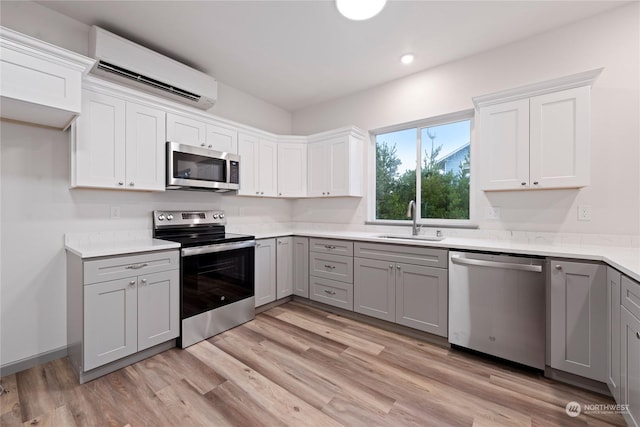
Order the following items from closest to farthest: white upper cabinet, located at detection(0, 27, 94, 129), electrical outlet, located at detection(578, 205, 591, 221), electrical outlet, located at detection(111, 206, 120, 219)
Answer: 1. white upper cabinet, located at detection(0, 27, 94, 129)
2. electrical outlet, located at detection(578, 205, 591, 221)
3. electrical outlet, located at detection(111, 206, 120, 219)

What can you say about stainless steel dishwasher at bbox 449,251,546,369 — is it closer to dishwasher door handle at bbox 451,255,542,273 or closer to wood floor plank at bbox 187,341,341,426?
dishwasher door handle at bbox 451,255,542,273

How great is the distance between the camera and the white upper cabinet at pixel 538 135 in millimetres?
2105

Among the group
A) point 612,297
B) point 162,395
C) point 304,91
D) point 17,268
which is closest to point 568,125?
point 612,297

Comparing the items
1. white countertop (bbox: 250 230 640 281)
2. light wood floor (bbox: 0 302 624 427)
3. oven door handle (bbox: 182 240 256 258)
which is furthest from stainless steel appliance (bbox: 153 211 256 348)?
white countertop (bbox: 250 230 640 281)

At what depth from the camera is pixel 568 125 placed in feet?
7.04

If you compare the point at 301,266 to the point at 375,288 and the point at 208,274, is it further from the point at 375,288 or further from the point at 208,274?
the point at 208,274

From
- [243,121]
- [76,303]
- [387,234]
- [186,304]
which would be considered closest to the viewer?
[76,303]

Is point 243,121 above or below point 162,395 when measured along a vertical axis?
above

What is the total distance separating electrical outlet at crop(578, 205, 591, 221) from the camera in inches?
90.3

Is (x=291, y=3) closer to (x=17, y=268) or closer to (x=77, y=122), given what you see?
(x=77, y=122)

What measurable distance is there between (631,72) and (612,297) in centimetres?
185

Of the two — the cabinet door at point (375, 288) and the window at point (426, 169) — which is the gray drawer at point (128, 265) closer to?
the cabinet door at point (375, 288)

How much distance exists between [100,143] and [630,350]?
3.77 metres

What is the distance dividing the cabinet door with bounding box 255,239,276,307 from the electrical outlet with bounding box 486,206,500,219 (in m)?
2.39
